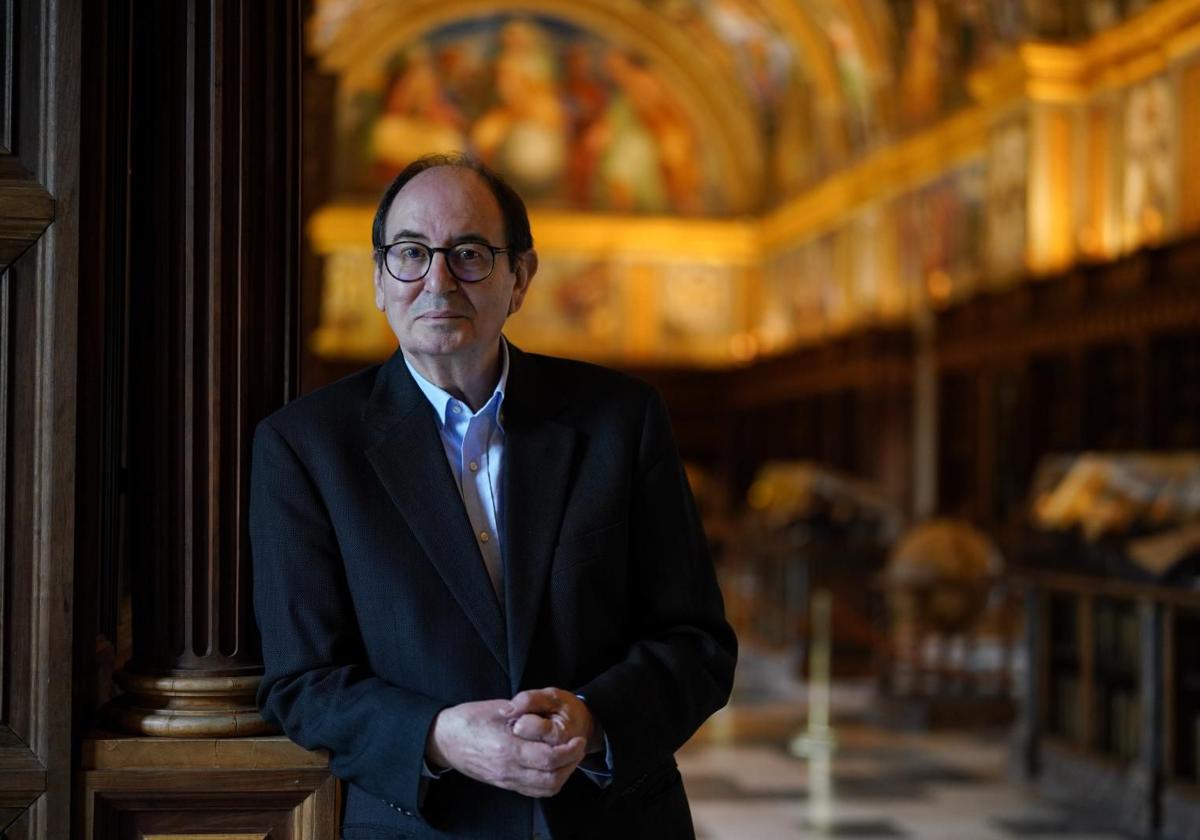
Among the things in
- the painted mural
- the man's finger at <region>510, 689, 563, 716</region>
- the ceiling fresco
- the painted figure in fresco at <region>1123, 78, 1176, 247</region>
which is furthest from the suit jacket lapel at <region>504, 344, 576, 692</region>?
the painted mural

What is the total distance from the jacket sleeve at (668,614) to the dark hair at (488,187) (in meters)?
0.38

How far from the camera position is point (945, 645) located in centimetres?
1155

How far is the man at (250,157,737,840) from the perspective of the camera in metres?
2.31

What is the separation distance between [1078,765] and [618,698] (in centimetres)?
685

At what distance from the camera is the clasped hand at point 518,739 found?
2.17 metres

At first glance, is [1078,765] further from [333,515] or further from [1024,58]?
[1024,58]

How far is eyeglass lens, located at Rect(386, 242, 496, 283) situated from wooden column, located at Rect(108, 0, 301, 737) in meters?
0.41

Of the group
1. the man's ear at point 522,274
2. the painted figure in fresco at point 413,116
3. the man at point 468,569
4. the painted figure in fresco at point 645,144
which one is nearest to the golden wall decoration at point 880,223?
the painted figure in fresco at point 645,144

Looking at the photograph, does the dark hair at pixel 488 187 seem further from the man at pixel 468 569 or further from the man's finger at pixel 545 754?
the man's finger at pixel 545 754

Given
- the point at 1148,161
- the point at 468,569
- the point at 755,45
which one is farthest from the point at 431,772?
the point at 755,45

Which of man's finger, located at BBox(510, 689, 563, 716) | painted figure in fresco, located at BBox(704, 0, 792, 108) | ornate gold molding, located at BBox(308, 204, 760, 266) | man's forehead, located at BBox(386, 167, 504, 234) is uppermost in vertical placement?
painted figure in fresco, located at BBox(704, 0, 792, 108)

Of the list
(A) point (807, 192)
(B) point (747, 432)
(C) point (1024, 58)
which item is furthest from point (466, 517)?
(B) point (747, 432)

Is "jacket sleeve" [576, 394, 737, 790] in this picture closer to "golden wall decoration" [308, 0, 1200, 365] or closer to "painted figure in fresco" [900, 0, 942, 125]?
"golden wall decoration" [308, 0, 1200, 365]

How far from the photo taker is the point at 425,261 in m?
2.41
